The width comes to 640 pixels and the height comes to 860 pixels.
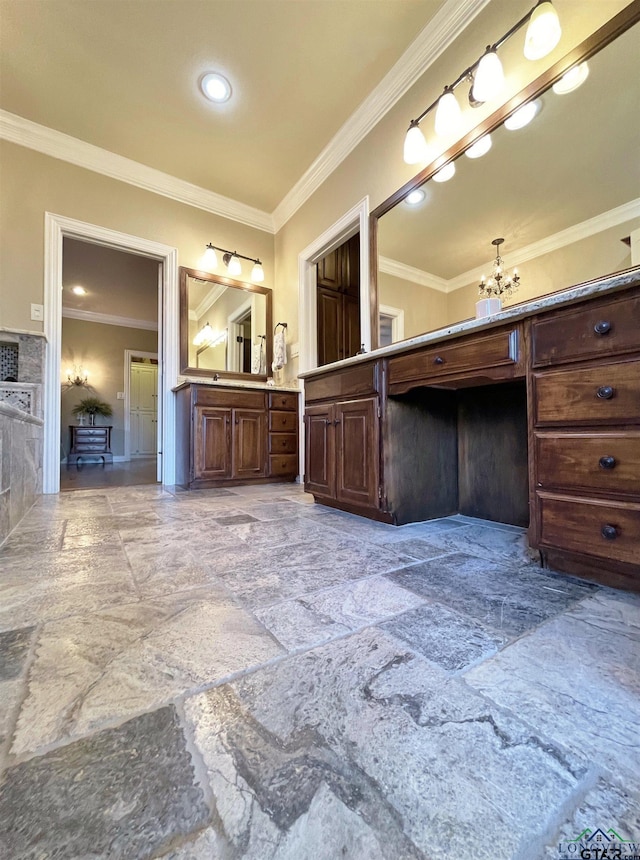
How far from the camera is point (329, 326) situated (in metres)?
3.90

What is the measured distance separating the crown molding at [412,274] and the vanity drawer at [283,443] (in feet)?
5.85

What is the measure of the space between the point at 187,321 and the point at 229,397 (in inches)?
39.9

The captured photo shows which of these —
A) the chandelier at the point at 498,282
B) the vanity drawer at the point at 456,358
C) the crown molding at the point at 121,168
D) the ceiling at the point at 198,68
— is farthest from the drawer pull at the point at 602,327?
the crown molding at the point at 121,168

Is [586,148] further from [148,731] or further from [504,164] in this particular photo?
[148,731]

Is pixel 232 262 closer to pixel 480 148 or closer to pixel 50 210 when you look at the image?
pixel 50 210

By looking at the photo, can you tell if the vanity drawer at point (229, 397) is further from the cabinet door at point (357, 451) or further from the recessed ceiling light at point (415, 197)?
the recessed ceiling light at point (415, 197)

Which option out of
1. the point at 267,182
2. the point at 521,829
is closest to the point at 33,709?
the point at 521,829

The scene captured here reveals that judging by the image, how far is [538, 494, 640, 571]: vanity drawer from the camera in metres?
1.02

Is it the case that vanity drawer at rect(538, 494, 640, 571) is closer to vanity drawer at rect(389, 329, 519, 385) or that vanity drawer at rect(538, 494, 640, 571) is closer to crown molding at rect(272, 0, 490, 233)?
vanity drawer at rect(389, 329, 519, 385)

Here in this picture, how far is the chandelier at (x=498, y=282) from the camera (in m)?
1.82

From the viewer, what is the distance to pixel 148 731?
55cm

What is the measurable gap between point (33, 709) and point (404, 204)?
2.98 meters

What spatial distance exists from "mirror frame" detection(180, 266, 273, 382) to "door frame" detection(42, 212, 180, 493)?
58 millimetres

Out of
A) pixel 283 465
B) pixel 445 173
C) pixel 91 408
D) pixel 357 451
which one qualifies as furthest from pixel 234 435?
pixel 91 408
